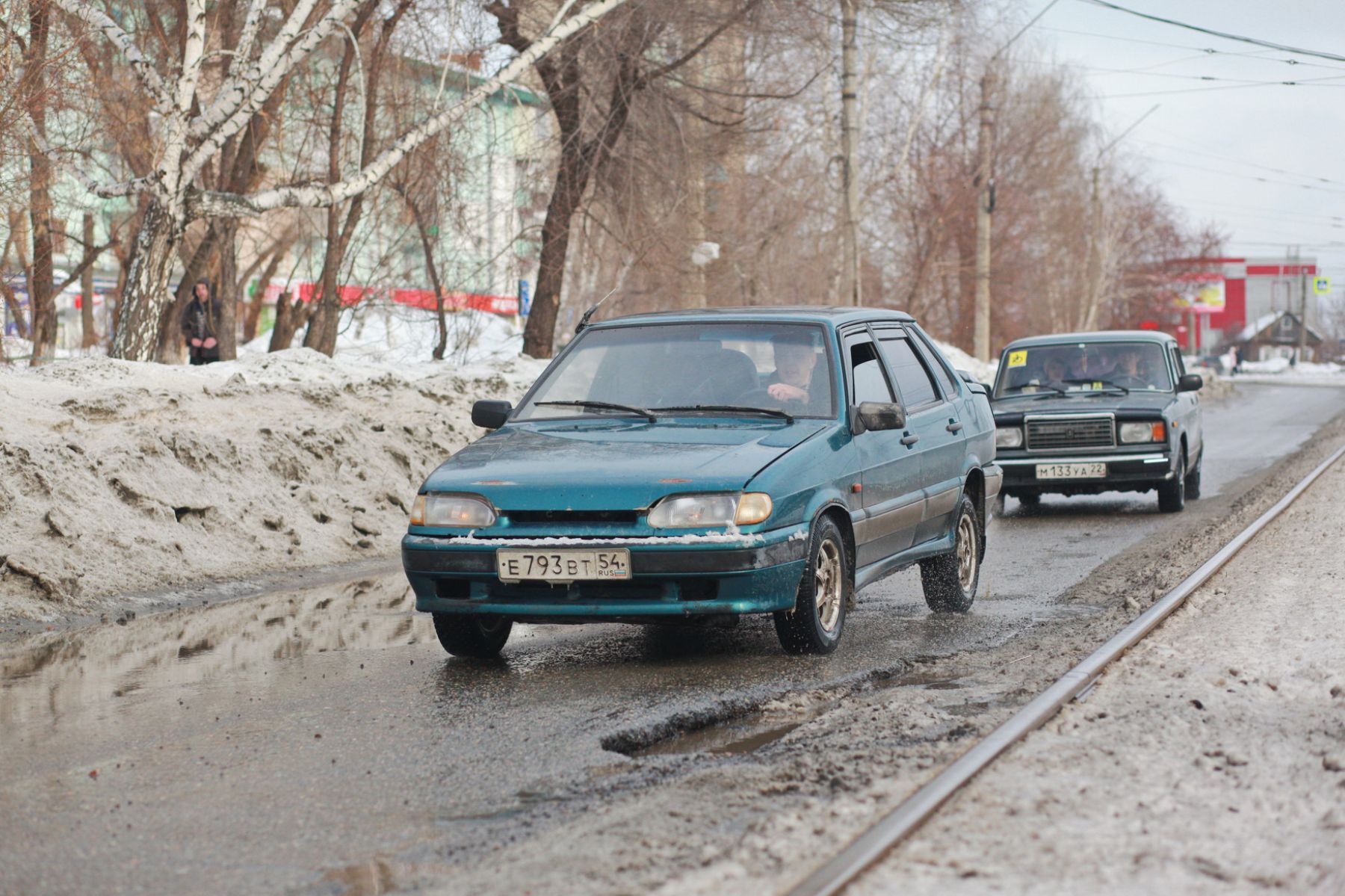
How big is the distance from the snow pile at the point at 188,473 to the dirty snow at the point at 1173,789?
18.5 feet

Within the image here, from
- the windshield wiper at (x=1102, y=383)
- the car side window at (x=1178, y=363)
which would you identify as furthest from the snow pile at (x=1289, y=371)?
the windshield wiper at (x=1102, y=383)

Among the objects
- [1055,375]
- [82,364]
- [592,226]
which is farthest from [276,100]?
[1055,375]

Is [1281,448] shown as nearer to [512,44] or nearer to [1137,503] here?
[1137,503]

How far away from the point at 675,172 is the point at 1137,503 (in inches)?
385

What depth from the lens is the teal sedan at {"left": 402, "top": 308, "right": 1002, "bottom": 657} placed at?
632 cm

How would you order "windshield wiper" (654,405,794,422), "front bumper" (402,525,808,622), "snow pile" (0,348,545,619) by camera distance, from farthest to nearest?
"snow pile" (0,348,545,619) < "windshield wiper" (654,405,794,422) < "front bumper" (402,525,808,622)

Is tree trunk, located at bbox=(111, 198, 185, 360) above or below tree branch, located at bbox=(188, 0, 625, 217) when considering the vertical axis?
below

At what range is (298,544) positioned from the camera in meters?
10.9

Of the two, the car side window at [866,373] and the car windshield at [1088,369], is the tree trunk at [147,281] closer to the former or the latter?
the car windshield at [1088,369]

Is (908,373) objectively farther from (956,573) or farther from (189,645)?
(189,645)

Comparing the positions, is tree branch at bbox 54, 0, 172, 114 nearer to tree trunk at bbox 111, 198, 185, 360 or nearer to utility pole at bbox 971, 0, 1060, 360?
tree trunk at bbox 111, 198, 185, 360

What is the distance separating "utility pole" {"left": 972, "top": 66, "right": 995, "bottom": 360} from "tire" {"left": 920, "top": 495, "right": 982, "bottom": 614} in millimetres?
25169

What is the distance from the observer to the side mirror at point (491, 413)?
760 cm

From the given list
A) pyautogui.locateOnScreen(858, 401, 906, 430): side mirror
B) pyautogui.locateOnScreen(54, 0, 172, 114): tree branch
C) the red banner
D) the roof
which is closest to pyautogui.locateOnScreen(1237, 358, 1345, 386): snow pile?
the roof
